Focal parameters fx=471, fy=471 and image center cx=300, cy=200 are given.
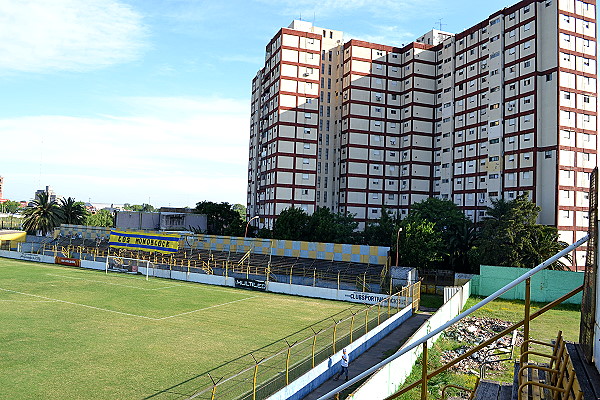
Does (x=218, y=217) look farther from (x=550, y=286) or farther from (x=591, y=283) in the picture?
(x=591, y=283)

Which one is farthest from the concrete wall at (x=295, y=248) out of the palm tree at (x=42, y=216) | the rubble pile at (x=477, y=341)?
the palm tree at (x=42, y=216)

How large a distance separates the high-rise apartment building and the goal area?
94.1 feet

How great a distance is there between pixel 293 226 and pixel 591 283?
66.6 meters

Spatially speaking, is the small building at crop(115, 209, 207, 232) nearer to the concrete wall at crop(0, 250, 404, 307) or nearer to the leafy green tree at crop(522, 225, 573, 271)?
the concrete wall at crop(0, 250, 404, 307)

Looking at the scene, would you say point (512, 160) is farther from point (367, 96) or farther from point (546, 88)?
point (367, 96)

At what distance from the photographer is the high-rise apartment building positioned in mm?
66062

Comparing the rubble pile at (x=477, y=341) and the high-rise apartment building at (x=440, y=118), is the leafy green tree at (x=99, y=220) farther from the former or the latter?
the rubble pile at (x=477, y=341)

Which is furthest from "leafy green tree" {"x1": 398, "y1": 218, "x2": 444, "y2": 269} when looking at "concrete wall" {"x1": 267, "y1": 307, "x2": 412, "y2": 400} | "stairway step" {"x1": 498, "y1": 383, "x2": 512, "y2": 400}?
"stairway step" {"x1": 498, "y1": 383, "x2": 512, "y2": 400}

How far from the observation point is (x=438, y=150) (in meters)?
90.8

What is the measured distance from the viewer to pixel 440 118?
90625 millimetres

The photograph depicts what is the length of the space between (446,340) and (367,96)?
6994cm

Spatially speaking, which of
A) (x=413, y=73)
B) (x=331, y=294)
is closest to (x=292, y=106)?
(x=413, y=73)

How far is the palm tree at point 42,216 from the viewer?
9162cm

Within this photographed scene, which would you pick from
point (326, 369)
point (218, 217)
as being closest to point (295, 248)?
point (326, 369)
